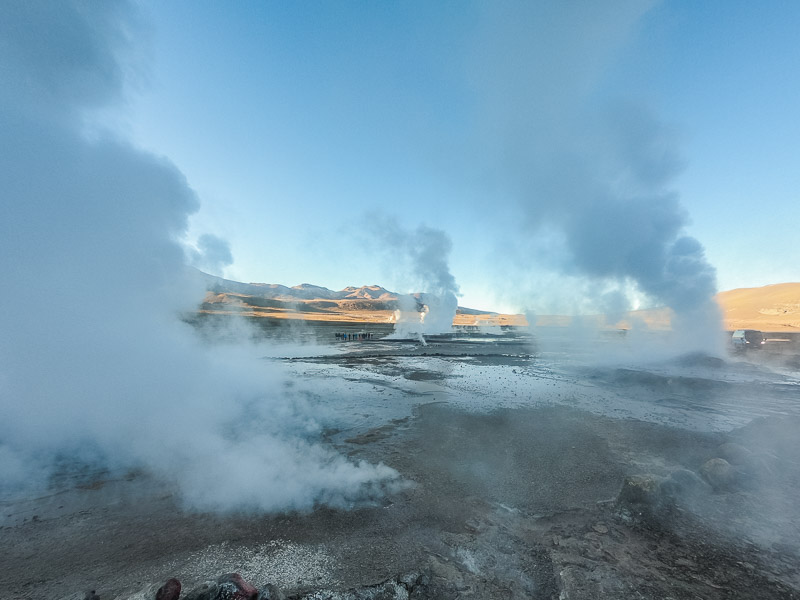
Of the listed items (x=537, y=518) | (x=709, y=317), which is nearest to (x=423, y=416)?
(x=537, y=518)

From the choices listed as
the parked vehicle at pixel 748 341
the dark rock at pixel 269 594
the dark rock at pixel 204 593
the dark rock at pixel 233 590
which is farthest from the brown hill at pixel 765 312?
the dark rock at pixel 204 593

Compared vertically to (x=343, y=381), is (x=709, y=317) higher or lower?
higher

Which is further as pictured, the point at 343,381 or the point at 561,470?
the point at 343,381

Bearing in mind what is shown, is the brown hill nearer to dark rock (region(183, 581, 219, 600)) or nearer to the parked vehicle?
the parked vehicle

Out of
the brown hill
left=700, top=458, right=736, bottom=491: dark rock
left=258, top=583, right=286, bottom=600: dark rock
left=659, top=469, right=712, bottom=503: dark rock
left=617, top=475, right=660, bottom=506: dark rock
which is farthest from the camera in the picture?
the brown hill

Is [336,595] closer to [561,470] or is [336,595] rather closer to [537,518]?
[537,518]

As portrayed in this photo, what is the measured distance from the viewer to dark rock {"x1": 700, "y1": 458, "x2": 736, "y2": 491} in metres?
7.35

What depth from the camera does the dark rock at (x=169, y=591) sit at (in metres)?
3.88

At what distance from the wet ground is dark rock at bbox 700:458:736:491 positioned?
4cm

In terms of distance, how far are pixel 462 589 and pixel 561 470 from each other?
535 cm

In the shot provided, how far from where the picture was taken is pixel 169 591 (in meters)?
3.91

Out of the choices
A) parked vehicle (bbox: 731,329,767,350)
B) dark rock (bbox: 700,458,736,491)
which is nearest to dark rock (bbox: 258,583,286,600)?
dark rock (bbox: 700,458,736,491)

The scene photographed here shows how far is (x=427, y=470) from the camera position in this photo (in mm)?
8539

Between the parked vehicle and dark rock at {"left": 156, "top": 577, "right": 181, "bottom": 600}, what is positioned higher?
the parked vehicle
